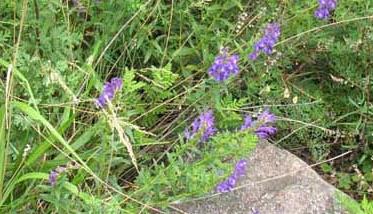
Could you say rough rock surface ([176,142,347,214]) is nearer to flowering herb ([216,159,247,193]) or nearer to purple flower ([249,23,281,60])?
flowering herb ([216,159,247,193])

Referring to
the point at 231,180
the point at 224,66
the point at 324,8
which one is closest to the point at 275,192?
the point at 231,180

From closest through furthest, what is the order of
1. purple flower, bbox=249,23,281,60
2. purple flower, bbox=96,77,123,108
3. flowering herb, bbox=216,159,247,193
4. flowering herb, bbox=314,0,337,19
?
purple flower, bbox=96,77,123,108
flowering herb, bbox=216,159,247,193
purple flower, bbox=249,23,281,60
flowering herb, bbox=314,0,337,19

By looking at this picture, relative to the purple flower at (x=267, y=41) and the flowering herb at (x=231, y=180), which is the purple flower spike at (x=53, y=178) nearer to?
the flowering herb at (x=231, y=180)

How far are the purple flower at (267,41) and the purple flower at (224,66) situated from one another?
0.11 metres

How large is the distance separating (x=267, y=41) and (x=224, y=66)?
7.8 inches

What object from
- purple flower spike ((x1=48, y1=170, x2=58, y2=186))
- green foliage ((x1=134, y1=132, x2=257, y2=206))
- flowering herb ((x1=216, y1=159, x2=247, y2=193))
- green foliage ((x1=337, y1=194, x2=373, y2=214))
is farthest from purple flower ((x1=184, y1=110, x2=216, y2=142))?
green foliage ((x1=337, y1=194, x2=373, y2=214))

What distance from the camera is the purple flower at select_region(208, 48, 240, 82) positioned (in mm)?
2576

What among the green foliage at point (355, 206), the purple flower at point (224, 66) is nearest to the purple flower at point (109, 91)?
the purple flower at point (224, 66)

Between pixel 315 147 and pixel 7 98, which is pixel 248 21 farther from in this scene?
pixel 7 98

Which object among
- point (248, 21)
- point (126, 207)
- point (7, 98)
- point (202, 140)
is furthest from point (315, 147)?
point (7, 98)

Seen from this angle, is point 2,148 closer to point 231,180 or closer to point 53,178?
point 53,178

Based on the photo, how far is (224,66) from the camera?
2.58 m

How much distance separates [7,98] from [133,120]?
637mm

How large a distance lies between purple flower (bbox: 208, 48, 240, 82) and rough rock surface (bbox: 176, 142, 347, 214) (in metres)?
0.38
